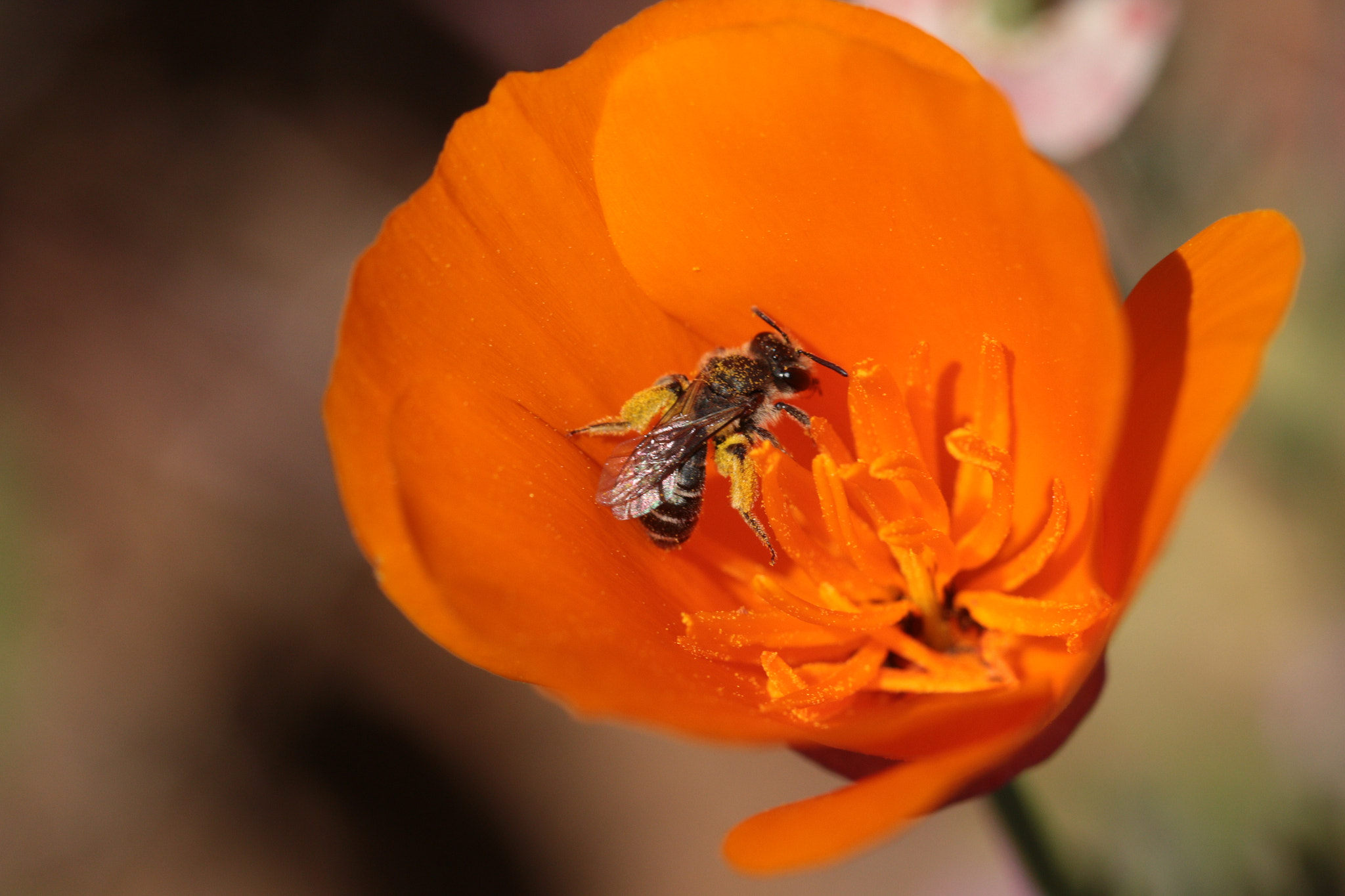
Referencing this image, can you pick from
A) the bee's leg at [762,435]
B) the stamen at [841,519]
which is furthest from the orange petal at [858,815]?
the bee's leg at [762,435]

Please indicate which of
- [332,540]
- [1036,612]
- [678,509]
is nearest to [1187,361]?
[1036,612]

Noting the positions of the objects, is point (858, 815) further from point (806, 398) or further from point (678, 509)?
point (806, 398)

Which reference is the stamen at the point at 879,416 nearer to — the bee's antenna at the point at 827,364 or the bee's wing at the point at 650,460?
the bee's antenna at the point at 827,364

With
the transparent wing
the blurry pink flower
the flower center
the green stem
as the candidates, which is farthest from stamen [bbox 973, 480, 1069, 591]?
the blurry pink flower

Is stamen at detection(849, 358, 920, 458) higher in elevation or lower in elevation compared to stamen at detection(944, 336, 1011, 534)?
higher

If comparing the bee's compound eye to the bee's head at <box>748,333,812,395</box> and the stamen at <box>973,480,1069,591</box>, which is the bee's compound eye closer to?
the bee's head at <box>748,333,812,395</box>

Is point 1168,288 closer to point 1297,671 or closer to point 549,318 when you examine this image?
point 549,318
